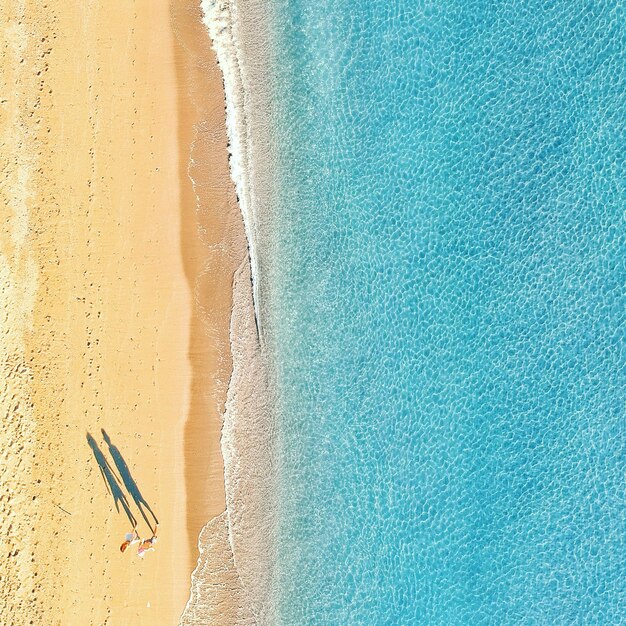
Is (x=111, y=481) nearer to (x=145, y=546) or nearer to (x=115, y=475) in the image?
(x=115, y=475)

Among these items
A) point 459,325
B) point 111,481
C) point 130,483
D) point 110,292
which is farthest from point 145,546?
point 459,325

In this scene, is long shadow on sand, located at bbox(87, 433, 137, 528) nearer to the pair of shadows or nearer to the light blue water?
the pair of shadows

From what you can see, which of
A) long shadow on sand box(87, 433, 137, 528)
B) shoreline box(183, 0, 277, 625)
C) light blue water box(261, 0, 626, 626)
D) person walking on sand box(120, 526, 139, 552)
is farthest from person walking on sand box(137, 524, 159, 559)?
light blue water box(261, 0, 626, 626)

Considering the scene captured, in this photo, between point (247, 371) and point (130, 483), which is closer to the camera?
point (130, 483)

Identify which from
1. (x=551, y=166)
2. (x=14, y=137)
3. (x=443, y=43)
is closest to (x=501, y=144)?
(x=551, y=166)

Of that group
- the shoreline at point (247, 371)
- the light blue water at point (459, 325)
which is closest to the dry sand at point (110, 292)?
the shoreline at point (247, 371)

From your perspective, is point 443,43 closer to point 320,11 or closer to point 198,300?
point 320,11
